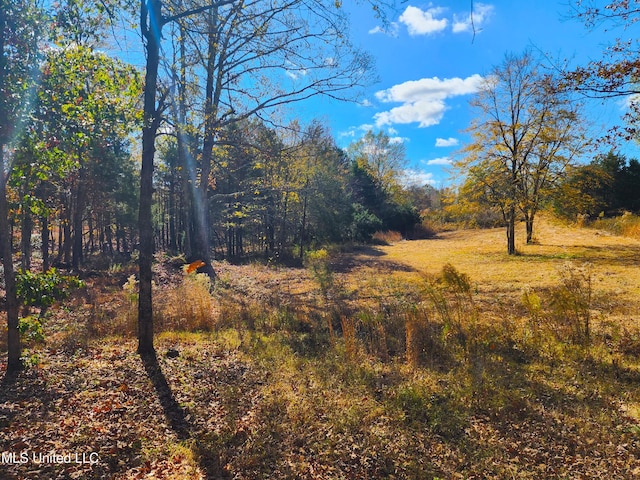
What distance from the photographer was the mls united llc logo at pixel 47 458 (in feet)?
8.74

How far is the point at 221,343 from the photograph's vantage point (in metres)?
5.53

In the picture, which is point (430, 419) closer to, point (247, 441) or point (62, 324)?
point (247, 441)

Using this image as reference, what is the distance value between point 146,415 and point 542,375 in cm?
451

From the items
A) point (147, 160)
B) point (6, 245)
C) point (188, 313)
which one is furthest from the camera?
point (188, 313)

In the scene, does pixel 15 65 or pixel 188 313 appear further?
pixel 188 313

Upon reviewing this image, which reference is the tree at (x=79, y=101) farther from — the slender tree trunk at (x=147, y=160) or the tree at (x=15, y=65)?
the slender tree trunk at (x=147, y=160)

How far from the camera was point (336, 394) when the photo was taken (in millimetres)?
3941

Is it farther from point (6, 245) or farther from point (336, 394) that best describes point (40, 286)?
point (336, 394)

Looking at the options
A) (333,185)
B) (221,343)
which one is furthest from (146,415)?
(333,185)

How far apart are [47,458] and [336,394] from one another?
262 centimetres

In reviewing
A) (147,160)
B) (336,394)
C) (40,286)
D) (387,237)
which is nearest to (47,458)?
(40,286)

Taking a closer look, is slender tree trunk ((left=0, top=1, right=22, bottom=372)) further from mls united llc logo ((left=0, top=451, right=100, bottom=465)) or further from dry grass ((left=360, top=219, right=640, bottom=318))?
dry grass ((left=360, top=219, right=640, bottom=318))

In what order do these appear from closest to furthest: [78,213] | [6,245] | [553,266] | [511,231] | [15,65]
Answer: [15,65] < [6,245] < [553,266] < [78,213] < [511,231]

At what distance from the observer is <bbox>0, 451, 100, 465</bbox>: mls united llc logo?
105 inches
